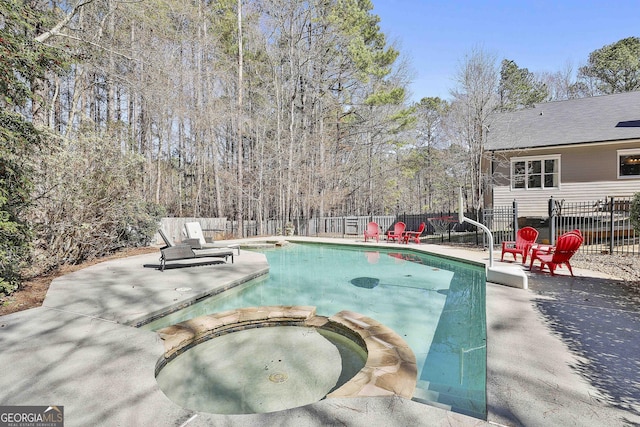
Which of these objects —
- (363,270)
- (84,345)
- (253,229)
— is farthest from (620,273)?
(253,229)

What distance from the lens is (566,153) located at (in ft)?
39.2

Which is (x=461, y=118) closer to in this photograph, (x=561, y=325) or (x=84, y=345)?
(x=561, y=325)

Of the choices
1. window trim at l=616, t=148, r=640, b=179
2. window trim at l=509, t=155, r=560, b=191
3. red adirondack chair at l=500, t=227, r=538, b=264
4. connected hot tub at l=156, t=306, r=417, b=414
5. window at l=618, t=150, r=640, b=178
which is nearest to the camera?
connected hot tub at l=156, t=306, r=417, b=414

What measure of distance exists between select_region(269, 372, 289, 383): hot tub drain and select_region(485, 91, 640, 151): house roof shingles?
13.2 metres

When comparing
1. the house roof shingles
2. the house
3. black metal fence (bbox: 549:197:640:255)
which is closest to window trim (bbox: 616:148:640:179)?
the house

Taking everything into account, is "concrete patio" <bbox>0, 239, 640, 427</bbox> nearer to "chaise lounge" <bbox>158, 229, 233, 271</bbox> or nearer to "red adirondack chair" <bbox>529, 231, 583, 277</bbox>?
"red adirondack chair" <bbox>529, 231, 583, 277</bbox>

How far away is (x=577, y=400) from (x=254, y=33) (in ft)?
60.9

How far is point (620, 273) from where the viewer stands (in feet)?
19.5

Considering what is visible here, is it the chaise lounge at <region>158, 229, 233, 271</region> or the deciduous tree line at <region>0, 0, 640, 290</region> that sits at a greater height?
the deciduous tree line at <region>0, 0, 640, 290</region>

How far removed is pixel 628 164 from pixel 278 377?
15.0 m

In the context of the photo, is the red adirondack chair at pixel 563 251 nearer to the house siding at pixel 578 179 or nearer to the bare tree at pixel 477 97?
the house siding at pixel 578 179

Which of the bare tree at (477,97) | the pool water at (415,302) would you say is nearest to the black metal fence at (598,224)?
the bare tree at (477,97)

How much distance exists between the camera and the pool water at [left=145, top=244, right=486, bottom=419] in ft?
9.12

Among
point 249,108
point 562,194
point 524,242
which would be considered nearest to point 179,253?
point 524,242
